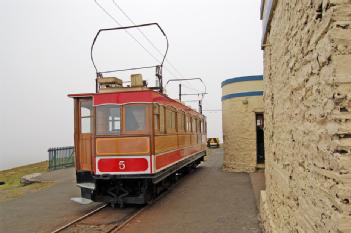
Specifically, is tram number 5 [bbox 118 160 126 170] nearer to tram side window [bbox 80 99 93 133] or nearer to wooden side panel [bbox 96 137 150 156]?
wooden side panel [bbox 96 137 150 156]

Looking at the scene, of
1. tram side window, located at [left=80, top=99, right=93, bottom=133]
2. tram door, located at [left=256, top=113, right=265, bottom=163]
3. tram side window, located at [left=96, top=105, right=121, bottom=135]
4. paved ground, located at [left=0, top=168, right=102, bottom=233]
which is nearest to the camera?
paved ground, located at [left=0, top=168, right=102, bottom=233]

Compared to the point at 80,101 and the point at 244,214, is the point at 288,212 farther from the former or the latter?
the point at 80,101

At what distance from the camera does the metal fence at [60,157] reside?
2095 centimetres

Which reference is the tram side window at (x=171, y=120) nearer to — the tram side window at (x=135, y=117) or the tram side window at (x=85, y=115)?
the tram side window at (x=135, y=117)

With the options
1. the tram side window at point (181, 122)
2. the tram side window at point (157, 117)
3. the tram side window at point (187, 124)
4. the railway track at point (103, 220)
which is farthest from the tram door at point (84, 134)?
the tram side window at point (187, 124)

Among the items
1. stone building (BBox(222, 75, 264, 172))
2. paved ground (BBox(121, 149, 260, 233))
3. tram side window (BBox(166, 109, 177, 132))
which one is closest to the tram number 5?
paved ground (BBox(121, 149, 260, 233))

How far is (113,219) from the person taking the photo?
9031 mm

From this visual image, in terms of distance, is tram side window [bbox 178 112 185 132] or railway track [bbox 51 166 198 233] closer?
railway track [bbox 51 166 198 233]

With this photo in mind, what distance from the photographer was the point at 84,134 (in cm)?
1081

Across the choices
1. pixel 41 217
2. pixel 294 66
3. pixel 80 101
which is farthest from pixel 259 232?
pixel 80 101

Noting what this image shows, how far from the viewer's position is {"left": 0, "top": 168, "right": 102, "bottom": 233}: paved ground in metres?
8.54

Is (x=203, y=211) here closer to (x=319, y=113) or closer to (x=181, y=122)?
(x=181, y=122)

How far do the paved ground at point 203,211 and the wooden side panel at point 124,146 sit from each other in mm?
1663

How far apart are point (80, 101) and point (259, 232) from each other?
6.36 m
